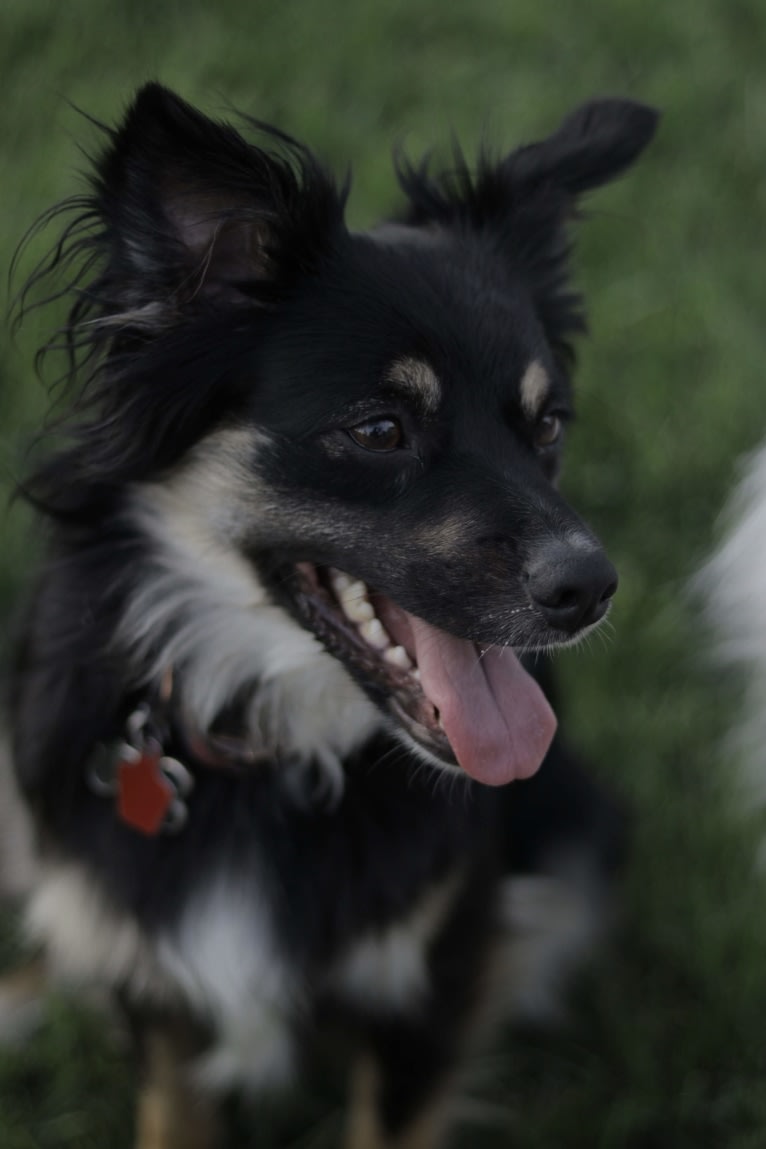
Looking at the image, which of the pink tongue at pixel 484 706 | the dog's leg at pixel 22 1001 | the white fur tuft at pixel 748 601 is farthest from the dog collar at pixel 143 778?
the white fur tuft at pixel 748 601

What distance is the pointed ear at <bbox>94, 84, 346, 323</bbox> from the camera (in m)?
1.76

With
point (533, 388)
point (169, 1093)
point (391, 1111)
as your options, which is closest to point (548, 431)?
Answer: point (533, 388)

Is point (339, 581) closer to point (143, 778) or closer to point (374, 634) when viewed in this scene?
point (374, 634)

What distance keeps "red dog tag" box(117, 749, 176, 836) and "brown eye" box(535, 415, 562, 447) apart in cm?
86

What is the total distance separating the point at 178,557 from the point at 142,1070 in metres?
1.09

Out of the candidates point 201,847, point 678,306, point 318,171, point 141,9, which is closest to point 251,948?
point 201,847

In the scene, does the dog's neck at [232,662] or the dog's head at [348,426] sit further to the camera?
the dog's neck at [232,662]

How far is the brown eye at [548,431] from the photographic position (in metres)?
2.14

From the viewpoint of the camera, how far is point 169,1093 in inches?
98.0

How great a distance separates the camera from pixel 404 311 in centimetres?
198

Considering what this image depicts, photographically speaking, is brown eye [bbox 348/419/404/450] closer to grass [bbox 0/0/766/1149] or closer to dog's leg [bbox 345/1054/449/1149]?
grass [bbox 0/0/766/1149]

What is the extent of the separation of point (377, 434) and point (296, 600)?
0.32 meters

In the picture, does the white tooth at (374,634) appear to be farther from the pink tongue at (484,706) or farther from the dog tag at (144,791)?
the dog tag at (144,791)

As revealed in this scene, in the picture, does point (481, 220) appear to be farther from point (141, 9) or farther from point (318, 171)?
point (141, 9)
